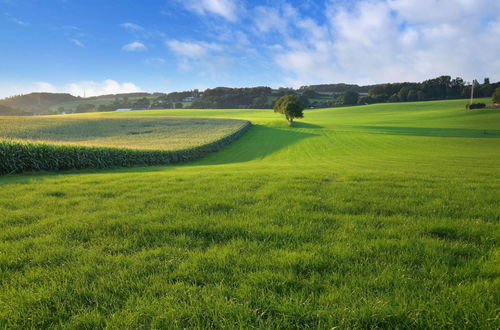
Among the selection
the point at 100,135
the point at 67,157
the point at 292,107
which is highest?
the point at 292,107

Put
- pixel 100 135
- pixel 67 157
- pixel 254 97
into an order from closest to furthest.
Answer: pixel 67 157
pixel 100 135
pixel 254 97

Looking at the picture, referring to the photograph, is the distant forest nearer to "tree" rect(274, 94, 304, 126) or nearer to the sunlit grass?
"tree" rect(274, 94, 304, 126)

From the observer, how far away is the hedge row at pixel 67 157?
13.4 metres

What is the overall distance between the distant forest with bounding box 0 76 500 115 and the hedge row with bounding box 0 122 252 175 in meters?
101

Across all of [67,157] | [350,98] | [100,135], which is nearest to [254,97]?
[350,98]

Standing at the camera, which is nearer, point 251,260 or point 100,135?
point 251,260

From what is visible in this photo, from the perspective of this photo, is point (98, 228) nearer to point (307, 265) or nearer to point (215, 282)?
point (215, 282)

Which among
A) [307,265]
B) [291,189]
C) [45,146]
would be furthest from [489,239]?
[45,146]

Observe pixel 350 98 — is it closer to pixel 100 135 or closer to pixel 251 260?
pixel 100 135

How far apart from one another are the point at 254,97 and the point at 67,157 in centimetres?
13718

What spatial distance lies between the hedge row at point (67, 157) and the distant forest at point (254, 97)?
101141 mm

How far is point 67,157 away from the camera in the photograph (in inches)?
635

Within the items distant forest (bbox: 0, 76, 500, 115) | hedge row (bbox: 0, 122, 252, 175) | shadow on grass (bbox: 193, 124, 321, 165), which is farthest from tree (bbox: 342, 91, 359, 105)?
hedge row (bbox: 0, 122, 252, 175)

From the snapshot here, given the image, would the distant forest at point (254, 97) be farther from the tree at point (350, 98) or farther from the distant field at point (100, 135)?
the distant field at point (100, 135)
